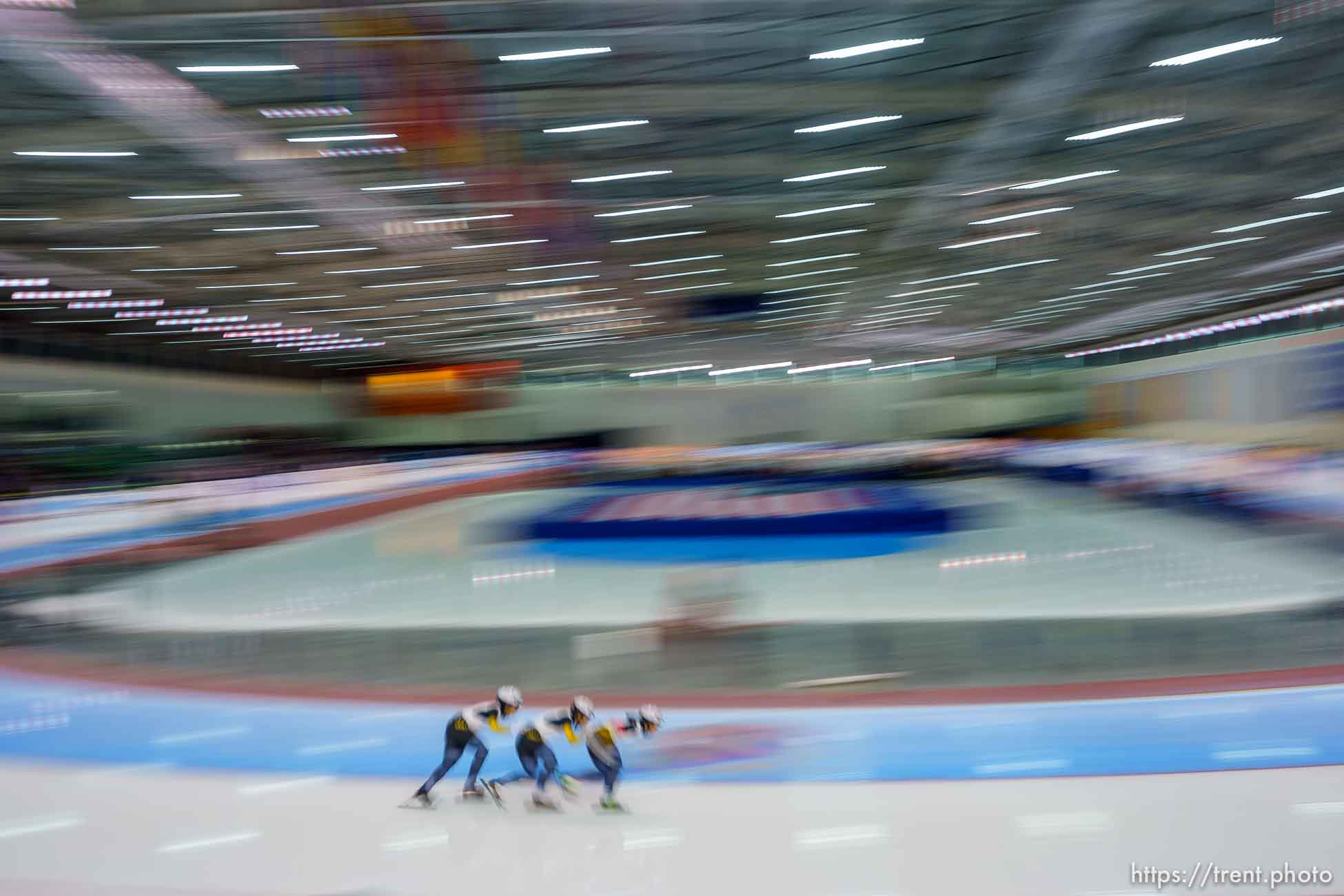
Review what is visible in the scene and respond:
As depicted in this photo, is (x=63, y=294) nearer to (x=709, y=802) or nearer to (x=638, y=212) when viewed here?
(x=638, y=212)

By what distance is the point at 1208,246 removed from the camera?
17.3 m

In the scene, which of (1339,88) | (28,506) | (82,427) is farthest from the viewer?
(82,427)

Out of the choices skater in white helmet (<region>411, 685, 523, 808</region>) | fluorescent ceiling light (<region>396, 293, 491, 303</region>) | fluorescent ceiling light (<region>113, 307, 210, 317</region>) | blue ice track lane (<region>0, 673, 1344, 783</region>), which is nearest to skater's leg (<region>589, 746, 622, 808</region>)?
skater in white helmet (<region>411, 685, 523, 808</region>)

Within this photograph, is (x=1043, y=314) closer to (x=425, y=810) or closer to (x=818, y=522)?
(x=818, y=522)

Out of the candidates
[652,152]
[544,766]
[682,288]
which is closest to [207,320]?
[682,288]

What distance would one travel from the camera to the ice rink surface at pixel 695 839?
3029 millimetres

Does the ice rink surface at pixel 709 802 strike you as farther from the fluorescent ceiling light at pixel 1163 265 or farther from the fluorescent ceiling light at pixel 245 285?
the fluorescent ceiling light at pixel 1163 265

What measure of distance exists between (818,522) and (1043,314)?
20903 millimetres

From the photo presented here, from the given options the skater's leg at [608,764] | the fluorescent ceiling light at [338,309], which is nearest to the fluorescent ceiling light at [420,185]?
the skater's leg at [608,764]

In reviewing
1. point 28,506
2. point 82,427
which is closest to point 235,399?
point 82,427

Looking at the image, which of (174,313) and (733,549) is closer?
(733,549)

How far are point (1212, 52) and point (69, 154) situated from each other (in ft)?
37.3

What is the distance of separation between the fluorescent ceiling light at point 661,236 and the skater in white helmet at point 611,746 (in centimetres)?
1183

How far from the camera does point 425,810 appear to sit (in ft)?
11.7
